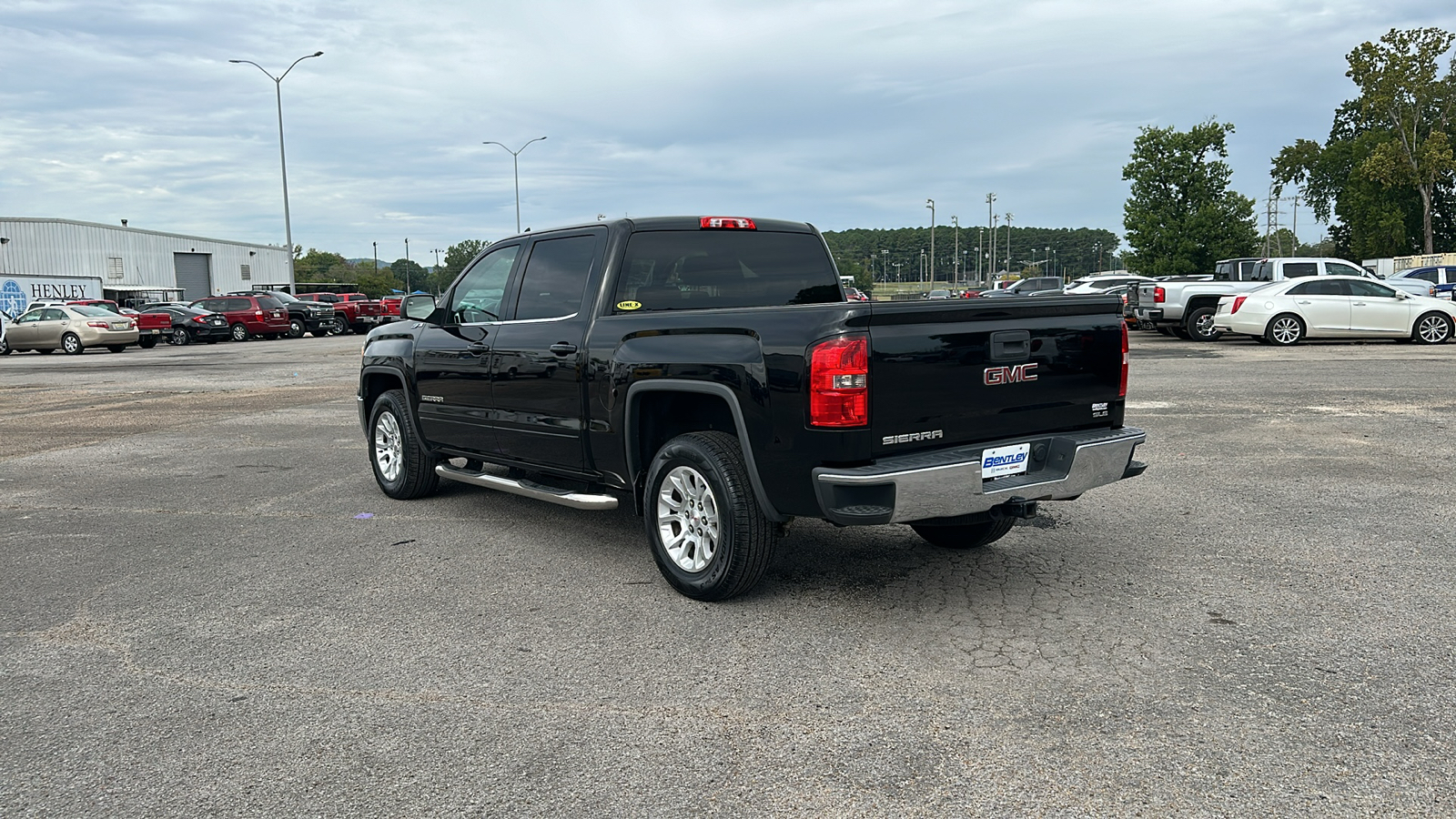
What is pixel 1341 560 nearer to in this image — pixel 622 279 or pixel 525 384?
pixel 622 279

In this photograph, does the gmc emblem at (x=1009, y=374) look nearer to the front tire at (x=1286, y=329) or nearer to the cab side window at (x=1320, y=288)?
the front tire at (x=1286, y=329)

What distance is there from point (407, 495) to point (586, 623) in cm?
333

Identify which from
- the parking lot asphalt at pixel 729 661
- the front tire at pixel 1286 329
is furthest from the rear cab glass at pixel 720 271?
the front tire at pixel 1286 329

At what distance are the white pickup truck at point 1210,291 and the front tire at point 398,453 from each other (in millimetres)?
20721

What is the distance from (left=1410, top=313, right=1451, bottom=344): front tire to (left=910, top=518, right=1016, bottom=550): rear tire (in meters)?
19.5

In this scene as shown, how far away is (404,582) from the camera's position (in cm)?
548

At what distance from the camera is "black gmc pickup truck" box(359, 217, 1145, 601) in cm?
440

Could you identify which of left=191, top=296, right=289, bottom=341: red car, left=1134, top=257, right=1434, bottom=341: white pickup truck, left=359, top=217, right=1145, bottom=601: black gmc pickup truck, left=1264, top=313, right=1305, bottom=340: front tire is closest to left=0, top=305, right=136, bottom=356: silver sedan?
left=191, top=296, right=289, bottom=341: red car

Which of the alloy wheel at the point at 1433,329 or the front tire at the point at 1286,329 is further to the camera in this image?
the front tire at the point at 1286,329

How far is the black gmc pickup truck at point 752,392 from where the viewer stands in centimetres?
440

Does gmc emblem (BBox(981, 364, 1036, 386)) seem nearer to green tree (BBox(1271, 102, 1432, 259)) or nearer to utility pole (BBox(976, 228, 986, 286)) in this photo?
green tree (BBox(1271, 102, 1432, 259))

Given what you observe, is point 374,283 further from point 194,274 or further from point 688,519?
point 688,519

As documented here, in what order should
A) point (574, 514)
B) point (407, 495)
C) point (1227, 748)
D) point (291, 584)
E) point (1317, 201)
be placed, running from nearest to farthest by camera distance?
point (1227, 748) < point (291, 584) < point (574, 514) < point (407, 495) < point (1317, 201)

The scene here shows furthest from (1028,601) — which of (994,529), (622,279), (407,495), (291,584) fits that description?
(407,495)
